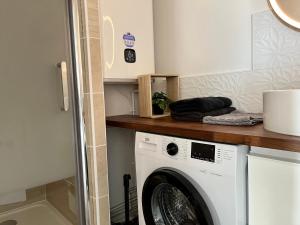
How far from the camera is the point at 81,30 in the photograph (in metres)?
1.29

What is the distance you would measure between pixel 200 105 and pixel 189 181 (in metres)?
0.39

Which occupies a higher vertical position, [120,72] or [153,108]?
[120,72]

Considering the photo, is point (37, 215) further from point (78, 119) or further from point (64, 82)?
point (64, 82)

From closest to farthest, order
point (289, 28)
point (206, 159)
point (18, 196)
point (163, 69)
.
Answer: point (206, 159)
point (289, 28)
point (18, 196)
point (163, 69)

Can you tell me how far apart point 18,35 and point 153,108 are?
0.87 meters

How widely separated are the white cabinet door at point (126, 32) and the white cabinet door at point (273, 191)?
0.96m

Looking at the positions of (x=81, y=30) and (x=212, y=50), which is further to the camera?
(x=212, y=50)

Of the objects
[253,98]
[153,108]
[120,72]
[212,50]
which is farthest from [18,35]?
[253,98]

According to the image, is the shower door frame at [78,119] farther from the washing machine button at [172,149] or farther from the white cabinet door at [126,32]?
the washing machine button at [172,149]

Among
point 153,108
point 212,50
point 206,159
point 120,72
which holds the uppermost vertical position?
point 212,50

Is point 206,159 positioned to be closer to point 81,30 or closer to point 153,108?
point 153,108

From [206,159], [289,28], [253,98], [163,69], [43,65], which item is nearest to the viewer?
[206,159]

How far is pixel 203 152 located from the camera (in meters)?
1.04

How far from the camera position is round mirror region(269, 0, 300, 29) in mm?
1172
